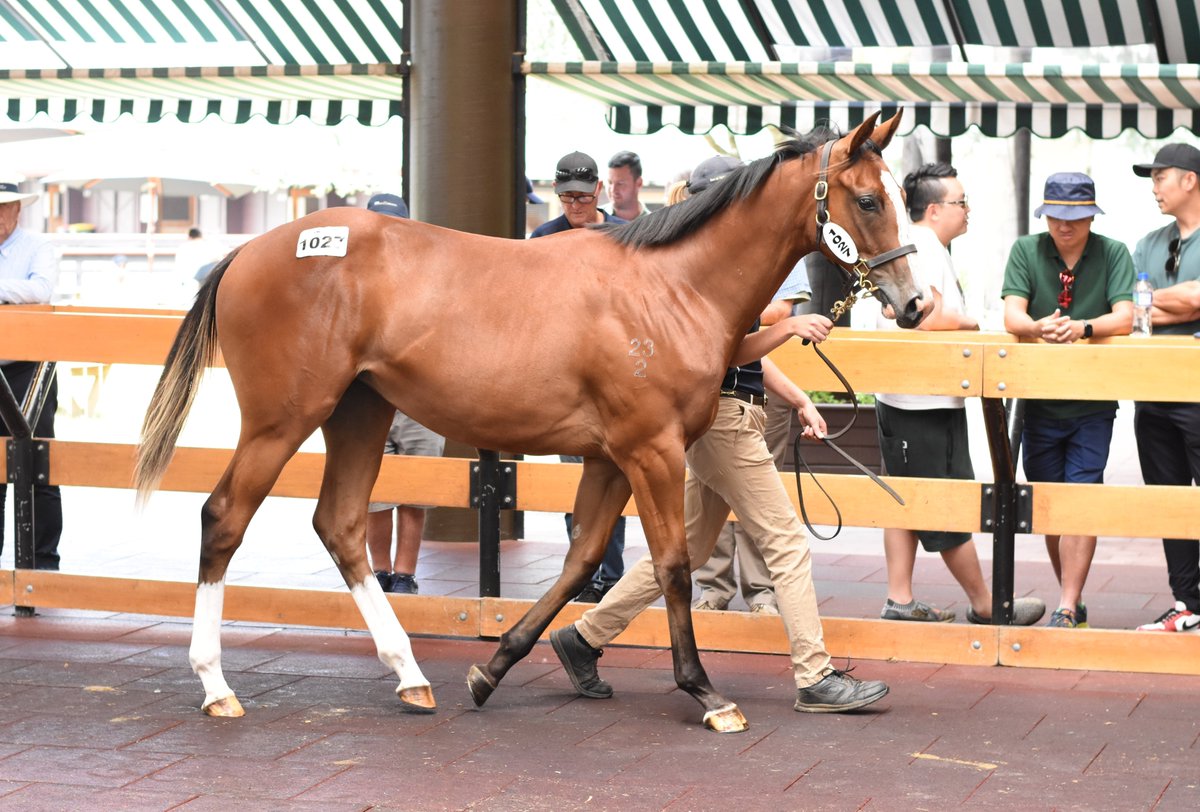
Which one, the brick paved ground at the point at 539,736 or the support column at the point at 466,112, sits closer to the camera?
the brick paved ground at the point at 539,736

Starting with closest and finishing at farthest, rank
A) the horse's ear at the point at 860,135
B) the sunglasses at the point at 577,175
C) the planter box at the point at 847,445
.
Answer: the horse's ear at the point at 860,135
the sunglasses at the point at 577,175
the planter box at the point at 847,445

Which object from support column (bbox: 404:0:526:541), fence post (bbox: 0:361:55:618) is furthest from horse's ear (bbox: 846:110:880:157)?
fence post (bbox: 0:361:55:618)

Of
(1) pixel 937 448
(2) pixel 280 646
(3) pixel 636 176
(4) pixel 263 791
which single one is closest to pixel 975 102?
(3) pixel 636 176

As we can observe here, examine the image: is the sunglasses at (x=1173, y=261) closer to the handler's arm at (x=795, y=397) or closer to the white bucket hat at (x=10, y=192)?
the handler's arm at (x=795, y=397)

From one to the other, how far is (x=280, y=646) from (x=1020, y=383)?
300 centimetres

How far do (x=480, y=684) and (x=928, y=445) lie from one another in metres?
2.19

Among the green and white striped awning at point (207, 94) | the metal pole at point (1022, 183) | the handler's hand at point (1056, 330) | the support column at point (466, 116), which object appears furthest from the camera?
the metal pole at point (1022, 183)

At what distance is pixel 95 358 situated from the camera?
6.08 metres

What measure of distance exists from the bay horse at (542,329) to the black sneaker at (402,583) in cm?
151

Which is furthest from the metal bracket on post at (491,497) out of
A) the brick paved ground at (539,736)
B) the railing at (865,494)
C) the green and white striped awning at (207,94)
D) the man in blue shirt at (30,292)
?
the green and white striped awning at (207,94)

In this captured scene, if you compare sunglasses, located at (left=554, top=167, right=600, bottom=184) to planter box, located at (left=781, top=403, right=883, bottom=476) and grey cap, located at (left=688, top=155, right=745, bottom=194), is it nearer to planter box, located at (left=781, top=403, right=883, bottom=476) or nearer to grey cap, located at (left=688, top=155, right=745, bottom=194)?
grey cap, located at (left=688, top=155, right=745, bottom=194)

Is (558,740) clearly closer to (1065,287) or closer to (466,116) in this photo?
(1065,287)

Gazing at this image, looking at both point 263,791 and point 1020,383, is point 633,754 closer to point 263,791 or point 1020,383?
point 263,791

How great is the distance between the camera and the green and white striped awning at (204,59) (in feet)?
28.1
